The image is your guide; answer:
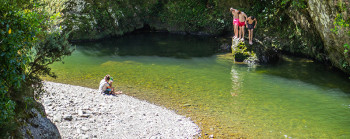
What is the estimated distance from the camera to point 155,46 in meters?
24.8

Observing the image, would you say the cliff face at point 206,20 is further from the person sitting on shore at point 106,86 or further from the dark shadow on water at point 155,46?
the person sitting on shore at point 106,86

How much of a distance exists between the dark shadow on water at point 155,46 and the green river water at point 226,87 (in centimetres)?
7

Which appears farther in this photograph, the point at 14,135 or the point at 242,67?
the point at 242,67

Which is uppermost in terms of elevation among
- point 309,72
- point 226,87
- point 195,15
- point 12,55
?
point 195,15

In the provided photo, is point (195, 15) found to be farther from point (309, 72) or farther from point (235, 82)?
point (235, 82)

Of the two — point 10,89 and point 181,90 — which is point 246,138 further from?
point 10,89

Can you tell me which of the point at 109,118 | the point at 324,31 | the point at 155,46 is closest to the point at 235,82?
the point at 324,31

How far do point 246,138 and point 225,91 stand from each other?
471cm

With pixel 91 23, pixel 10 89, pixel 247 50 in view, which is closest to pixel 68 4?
pixel 91 23

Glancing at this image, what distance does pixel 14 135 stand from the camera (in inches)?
233

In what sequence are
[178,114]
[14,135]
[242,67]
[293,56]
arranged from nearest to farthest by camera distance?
[14,135] < [178,114] < [242,67] < [293,56]

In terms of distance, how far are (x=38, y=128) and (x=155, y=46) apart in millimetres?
18029

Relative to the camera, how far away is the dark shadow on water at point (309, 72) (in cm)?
1538

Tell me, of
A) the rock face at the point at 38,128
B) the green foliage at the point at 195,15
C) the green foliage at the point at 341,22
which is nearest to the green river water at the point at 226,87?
the green foliage at the point at 341,22
